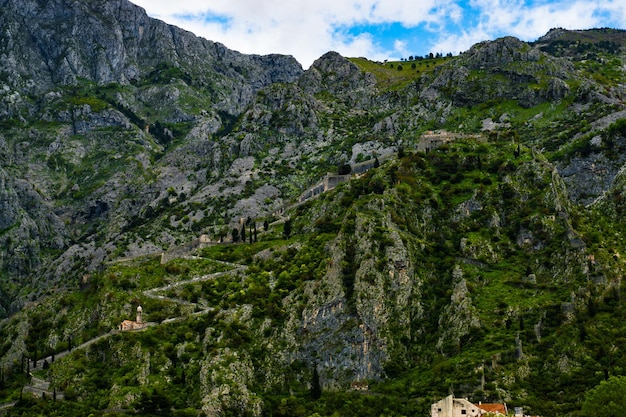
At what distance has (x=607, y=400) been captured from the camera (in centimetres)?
7981

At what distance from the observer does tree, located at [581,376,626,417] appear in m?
78.3

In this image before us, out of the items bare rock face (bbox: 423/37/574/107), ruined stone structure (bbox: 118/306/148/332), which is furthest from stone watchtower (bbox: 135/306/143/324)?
bare rock face (bbox: 423/37/574/107)

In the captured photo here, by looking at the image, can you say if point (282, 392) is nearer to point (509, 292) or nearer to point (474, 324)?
point (474, 324)

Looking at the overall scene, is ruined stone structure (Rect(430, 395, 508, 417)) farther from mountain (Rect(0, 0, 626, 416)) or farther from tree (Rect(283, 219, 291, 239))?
tree (Rect(283, 219, 291, 239))

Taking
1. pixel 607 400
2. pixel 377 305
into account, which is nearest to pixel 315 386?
pixel 377 305

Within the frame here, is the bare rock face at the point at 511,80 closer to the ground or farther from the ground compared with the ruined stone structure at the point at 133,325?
farther from the ground

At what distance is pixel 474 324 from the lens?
4035 inches

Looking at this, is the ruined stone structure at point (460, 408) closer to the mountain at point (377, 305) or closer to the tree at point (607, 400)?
the mountain at point (377, 305)

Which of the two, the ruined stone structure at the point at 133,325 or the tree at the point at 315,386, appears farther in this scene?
the ruined stone structure at the point at 133,325

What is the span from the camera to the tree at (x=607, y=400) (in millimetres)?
78312

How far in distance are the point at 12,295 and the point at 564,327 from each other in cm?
13926

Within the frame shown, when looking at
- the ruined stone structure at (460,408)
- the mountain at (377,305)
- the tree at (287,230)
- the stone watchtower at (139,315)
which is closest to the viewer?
the ruined stone structure at (460,408)

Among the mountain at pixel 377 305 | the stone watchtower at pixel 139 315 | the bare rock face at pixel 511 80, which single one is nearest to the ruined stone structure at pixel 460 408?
the mountain at pixel 377 305

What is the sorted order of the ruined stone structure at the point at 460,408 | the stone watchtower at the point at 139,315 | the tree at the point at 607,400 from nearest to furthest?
the tree at the point at 607,400 → the ruined stone structure at the point at 460,408 → the stone watchtower at the point at 139,315
